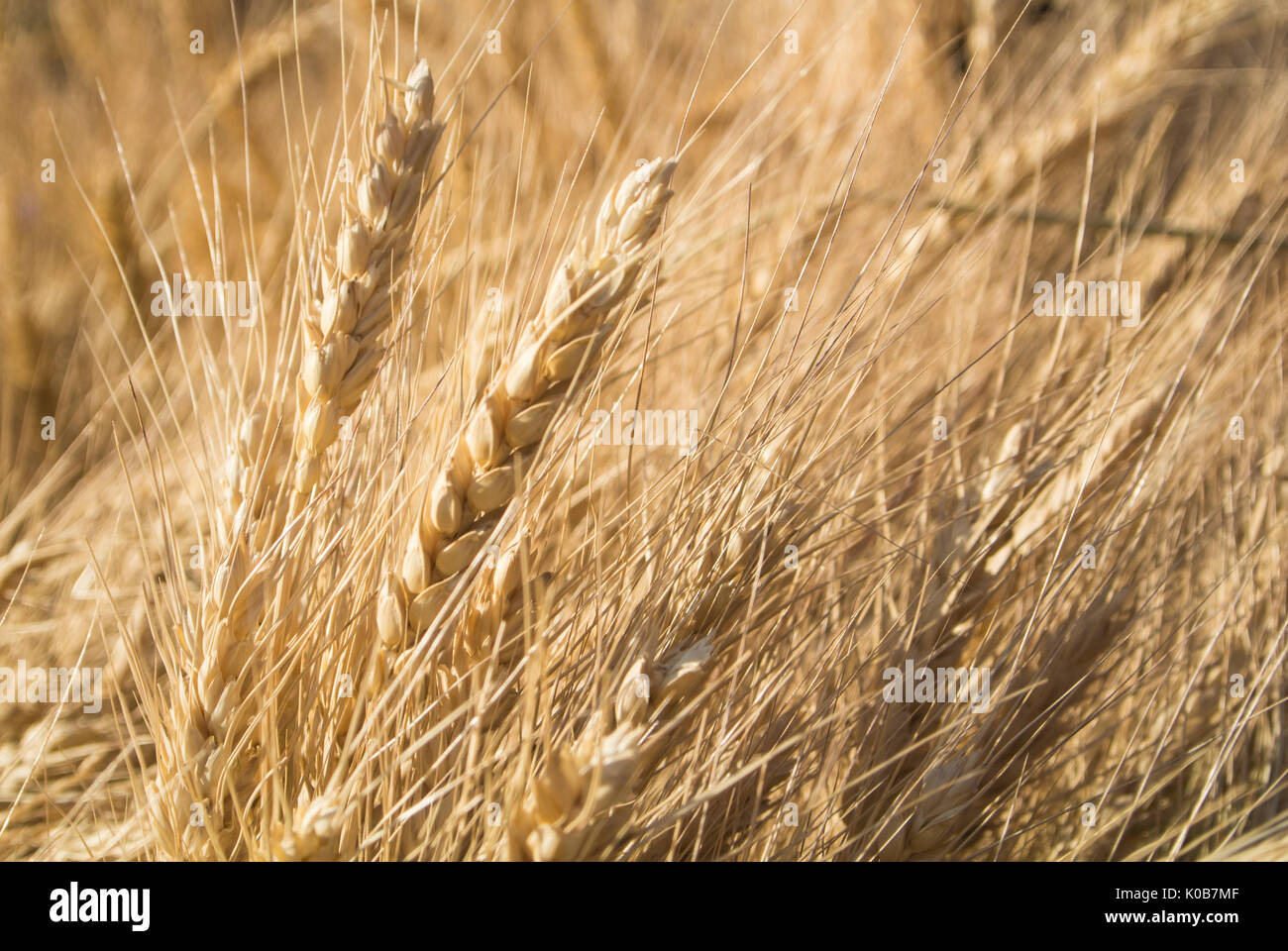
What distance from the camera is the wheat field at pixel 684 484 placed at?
446 mm

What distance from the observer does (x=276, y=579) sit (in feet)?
1.49

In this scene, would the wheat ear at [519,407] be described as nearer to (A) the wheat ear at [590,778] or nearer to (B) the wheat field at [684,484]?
(B) the wheat field at [684,484]

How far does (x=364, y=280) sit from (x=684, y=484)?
217 mm

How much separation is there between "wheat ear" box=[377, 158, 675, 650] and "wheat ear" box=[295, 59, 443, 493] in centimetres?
7

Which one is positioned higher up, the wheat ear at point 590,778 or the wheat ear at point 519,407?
the wheat ear at point 519,407

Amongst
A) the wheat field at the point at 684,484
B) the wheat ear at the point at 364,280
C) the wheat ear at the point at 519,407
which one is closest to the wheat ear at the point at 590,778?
the wheat field at the point at 684,484

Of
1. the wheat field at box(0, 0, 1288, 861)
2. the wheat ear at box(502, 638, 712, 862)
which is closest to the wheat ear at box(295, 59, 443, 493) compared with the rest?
the wheat field at box(0, 0, 1288, 861)

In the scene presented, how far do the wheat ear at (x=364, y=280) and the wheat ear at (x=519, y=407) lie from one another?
0.07 metres

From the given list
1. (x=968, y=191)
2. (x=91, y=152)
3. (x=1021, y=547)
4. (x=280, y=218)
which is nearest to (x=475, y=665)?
(x=1021, y=547)

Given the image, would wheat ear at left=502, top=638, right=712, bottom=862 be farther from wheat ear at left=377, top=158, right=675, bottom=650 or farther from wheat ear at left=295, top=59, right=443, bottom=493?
wheat ear at left=295, top=59, right=443, bottom=493

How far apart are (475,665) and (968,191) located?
2.39 ft

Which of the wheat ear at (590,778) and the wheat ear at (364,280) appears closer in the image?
the wheat ear at (590,778)

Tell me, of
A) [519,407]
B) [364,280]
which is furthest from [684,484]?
[364,280]

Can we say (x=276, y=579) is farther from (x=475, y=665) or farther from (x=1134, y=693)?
(x=1134, y=693)
